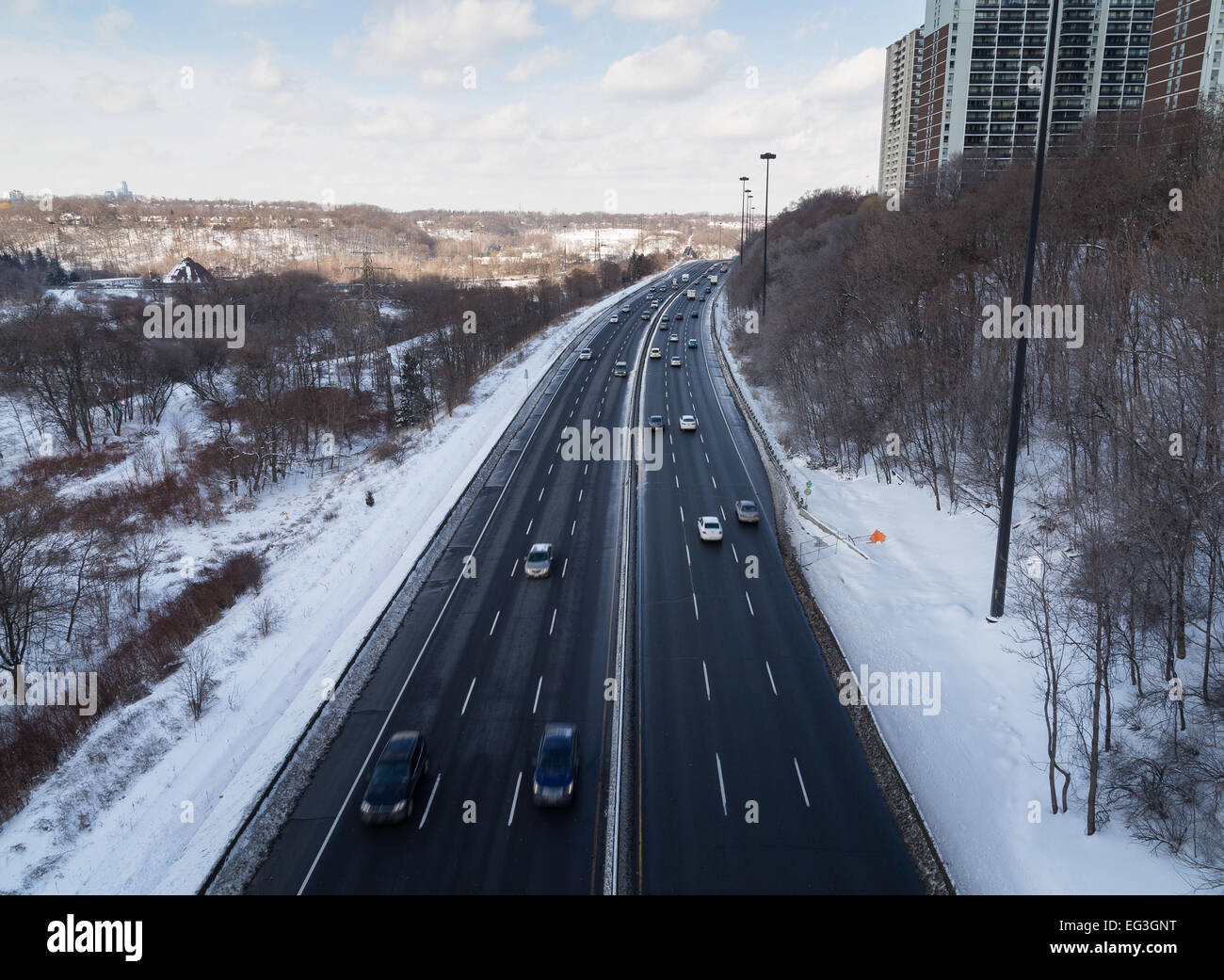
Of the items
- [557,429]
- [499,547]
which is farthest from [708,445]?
[499,547]

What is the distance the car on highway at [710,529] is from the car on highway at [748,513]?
1999 mm

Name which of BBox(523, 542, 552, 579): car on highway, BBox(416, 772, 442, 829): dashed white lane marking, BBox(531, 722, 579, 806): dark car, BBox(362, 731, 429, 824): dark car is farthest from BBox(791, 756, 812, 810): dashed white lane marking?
BBox(523, 542, 552, 579): car on highway

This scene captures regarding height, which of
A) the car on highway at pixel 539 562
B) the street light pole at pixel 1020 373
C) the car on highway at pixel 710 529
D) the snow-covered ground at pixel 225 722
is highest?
the street light pole at pixel 1020 373

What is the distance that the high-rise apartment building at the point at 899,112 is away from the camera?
4235 inches

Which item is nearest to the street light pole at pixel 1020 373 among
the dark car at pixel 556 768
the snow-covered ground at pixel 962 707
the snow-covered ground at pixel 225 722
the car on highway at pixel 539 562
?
the snow-covered ground at pixel 962 707

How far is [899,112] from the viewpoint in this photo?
11481 centimetres

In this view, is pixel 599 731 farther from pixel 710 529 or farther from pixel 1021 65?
pixel 1021 65

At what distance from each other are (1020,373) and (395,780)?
18.4m

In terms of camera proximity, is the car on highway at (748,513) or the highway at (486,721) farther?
the car on highway at (748,513)

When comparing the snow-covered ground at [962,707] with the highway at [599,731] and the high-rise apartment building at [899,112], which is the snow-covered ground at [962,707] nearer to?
the highway at [599,731]

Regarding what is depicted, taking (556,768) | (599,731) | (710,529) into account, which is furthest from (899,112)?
(556,768)

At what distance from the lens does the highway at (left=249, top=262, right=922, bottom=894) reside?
14656mm

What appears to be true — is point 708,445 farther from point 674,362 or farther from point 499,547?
point 674,362

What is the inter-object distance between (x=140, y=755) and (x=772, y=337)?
45.4 m
